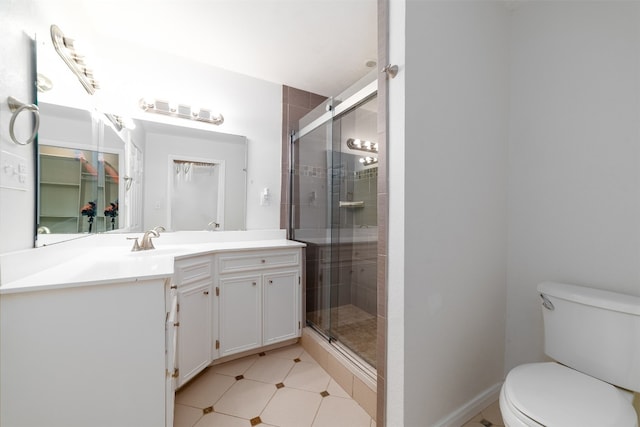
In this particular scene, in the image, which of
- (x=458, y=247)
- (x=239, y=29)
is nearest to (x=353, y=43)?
(x=239, y=29)

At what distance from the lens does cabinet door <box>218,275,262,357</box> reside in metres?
1.81

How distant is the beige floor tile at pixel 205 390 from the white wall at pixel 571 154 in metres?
1.91

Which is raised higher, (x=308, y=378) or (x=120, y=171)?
(x=120, y=171)

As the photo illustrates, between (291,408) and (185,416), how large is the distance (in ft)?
1.97

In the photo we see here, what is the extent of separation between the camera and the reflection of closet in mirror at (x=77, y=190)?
1.12 metres

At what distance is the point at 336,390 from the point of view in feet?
5.25

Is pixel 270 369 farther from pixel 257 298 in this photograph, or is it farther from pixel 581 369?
pixel 581 369

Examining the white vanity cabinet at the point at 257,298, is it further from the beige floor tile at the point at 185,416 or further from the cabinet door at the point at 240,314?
the beige floor tile at the point at 185,416

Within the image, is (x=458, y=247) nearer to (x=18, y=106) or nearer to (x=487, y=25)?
(x=487, y=25)

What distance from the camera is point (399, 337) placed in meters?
1.13

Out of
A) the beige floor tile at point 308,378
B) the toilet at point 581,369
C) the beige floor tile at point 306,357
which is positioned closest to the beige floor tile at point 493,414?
the toilet at point 581,369

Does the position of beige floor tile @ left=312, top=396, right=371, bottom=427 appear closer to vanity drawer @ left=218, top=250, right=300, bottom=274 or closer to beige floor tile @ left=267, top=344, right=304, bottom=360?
beige floor tile @ left=267, top=344, right=304, bottom=360

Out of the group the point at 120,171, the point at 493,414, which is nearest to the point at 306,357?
the point at 493,414

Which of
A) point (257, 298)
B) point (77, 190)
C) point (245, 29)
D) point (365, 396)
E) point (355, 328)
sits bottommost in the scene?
→ point (365, 396)
